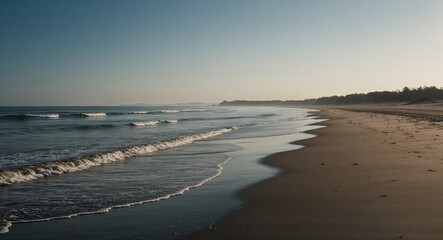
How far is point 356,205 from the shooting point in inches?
272

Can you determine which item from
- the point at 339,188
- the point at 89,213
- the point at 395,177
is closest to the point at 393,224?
the point at 339,188

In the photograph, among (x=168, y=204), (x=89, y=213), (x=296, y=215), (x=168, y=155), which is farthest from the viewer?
(x=168, y=155)

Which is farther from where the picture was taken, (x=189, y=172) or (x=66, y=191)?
(x=189, y=172)

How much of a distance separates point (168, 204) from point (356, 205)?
3385mm

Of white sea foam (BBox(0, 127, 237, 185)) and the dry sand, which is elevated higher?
the dry sand

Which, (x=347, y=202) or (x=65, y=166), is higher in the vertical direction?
(x=347, y=202)

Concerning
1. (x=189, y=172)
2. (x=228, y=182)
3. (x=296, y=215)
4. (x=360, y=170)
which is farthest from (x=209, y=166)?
(x=296, y=215)

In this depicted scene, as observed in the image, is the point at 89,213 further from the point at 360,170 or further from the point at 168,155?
the point at 168,155

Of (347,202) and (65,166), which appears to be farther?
(65,166)

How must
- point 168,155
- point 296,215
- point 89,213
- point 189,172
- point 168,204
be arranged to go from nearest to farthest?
point 296,215 < point 89,213 < point 168,204 < point 189,172 < point 168,155

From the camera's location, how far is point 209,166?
42.4 ft

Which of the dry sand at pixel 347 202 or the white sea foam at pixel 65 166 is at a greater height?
the dry sand at pixel 347 202

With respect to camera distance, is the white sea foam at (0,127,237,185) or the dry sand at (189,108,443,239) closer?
the dry sand at (189,108,443,239)

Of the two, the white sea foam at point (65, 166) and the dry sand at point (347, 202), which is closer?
the dry sand at point (347, 202)
